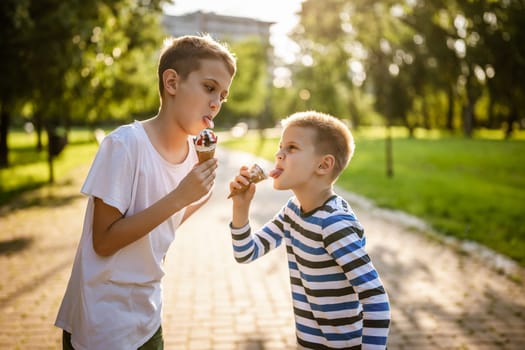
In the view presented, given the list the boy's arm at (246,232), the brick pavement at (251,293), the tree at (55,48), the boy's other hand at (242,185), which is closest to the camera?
the boy's other hand at (242,185)

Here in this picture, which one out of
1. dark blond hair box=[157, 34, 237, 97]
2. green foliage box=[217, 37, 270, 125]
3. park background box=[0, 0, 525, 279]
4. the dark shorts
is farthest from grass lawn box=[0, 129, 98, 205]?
green foliage box=[217, 37, 270, 125]

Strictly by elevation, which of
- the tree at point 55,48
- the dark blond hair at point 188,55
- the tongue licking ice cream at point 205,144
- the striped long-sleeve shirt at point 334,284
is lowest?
the striped long-sleeve shirt at point 334,284

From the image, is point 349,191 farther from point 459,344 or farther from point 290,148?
point 290,148

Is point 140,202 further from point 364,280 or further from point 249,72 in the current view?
point 249,72

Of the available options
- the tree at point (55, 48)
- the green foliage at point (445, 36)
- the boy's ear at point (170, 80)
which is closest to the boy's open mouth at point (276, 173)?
the boy's ear at point (170, 80)

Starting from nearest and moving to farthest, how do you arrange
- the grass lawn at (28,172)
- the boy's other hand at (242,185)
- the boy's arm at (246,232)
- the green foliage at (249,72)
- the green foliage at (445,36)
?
the boy's other hand at (242,185) < the boy's arm at (246,232) < the green foliage at (445,36) < the grass lawn at (28,172) < the green foliage at (249,72)

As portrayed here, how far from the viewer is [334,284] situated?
2098 millimetres

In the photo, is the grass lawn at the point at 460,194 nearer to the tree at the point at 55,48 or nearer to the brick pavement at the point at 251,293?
the brick pavement at the point at 251,293

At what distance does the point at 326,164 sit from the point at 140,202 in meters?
0.91


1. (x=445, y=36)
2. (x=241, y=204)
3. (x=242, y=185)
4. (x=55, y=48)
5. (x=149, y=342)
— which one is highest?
(x=445, y=36)

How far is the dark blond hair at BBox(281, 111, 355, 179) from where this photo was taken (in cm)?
224

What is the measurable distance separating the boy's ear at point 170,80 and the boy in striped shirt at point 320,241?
0.50m

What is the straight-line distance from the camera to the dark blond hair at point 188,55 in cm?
205

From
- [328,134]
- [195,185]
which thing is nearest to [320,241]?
[328,134]
